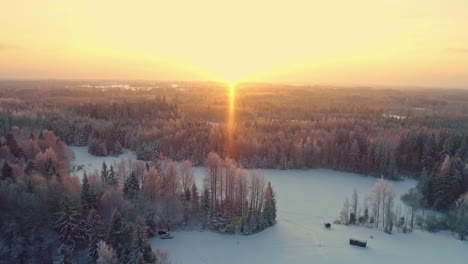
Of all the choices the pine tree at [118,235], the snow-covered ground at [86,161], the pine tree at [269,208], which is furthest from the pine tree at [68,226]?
the snow-covered ground at [86,161]

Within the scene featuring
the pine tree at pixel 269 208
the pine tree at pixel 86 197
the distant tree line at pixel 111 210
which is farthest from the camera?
the pine tree at pixel 269 208

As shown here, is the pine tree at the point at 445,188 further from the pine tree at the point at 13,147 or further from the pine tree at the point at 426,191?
the pine tree at the point at 13,147

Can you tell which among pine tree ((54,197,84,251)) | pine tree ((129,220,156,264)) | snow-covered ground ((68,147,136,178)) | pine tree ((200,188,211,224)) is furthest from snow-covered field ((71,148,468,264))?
snow-covered ground ((68,147,136,178))

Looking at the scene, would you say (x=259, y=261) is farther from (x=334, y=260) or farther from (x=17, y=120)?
(x=17, y=120)

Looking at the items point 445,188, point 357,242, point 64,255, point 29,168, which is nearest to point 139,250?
point 64,255

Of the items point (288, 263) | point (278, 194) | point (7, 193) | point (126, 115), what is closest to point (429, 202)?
point (278, 194)
